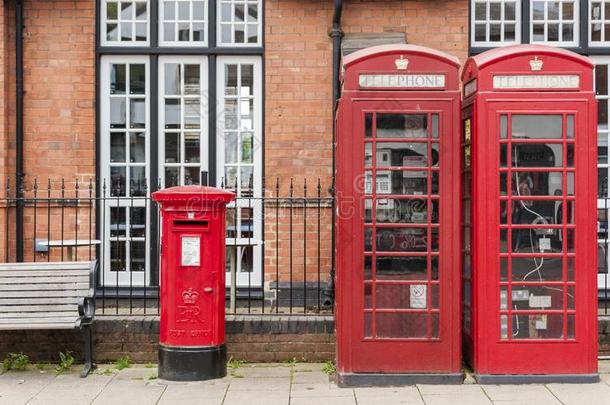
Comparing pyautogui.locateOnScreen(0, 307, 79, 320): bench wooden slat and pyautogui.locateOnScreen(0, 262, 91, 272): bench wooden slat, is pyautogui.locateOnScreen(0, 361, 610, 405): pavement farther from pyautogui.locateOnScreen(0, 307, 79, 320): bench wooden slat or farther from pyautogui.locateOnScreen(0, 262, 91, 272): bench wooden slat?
pyautogui.locateOnScreen(0, 262, 91, 272): bench wooden slat

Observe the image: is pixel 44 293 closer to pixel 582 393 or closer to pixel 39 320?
pixel 39 320

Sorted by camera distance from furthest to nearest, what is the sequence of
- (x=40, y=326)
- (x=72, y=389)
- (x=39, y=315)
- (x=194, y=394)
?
(x=39, y=315)
(x=40, y=326)
(x=72, y=389)
(x=194, y=394)

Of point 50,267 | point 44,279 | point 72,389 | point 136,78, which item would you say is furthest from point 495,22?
point 72,389

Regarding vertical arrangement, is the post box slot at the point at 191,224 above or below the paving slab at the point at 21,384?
above

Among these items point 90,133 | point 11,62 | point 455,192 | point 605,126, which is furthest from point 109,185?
point 605,126

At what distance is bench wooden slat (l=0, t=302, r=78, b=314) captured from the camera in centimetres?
721

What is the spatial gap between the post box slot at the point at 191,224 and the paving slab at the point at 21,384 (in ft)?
6.23

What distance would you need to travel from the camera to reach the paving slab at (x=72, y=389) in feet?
20.9

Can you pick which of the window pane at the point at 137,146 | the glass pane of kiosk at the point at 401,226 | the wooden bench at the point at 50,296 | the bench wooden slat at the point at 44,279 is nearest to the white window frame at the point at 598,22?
the glass pane of kiosk at the point at 401,226

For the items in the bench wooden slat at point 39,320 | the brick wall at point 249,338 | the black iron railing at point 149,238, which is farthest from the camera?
the black iron railing at point 149,238

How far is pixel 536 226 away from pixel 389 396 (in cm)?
194

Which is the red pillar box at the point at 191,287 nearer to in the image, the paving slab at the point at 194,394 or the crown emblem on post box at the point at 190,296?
the crown emblem on post box at the point at 190,296

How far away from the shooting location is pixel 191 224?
6.82 m

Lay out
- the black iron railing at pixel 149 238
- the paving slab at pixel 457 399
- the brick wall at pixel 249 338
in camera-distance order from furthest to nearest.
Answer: the black iron railing at pixel 149 238
the brick wall at pixel 249 338
the paving slab at pixel 457 399
